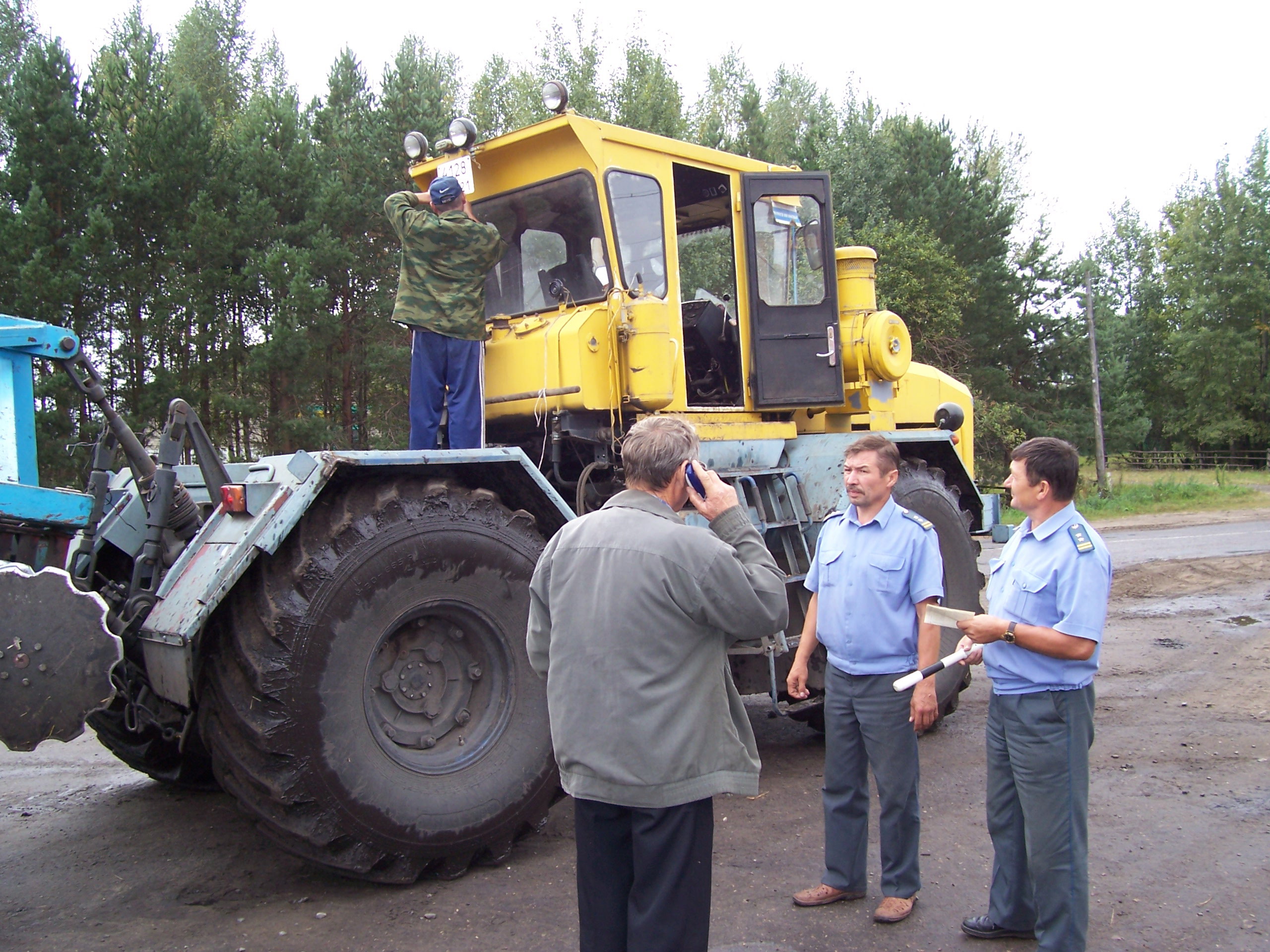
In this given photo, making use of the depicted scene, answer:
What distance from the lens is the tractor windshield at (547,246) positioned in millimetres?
5246

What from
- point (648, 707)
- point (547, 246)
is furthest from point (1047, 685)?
point (547, 246)

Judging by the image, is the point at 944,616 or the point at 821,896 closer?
the point at 944,616

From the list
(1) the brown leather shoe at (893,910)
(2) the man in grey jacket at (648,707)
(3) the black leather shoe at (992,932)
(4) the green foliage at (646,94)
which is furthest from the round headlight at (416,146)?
(4) the green foliage at (646,94)

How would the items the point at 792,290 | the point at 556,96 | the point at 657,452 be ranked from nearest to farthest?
the point at 657,452
the point at 556,96
the point at 792,290

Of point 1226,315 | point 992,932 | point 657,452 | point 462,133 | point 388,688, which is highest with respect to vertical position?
point 1226,315

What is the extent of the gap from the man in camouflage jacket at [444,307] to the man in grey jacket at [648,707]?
7.87 feet

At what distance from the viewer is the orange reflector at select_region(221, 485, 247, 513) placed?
3.86 metres

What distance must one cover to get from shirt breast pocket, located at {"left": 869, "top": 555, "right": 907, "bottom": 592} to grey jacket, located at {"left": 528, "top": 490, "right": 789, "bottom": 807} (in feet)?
4.18

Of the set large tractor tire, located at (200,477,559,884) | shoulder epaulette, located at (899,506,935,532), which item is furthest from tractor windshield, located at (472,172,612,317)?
shoulder epaulette, located at (899,506,935,532)

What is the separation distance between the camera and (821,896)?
150 inches

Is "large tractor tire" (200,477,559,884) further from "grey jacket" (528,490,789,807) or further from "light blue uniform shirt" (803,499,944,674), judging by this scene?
"grey jacket" (528,490,789,807)

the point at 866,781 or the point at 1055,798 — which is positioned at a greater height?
the point at 1055,798

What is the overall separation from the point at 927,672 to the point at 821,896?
990 millimetres

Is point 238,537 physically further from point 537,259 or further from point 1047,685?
point 1047,685
